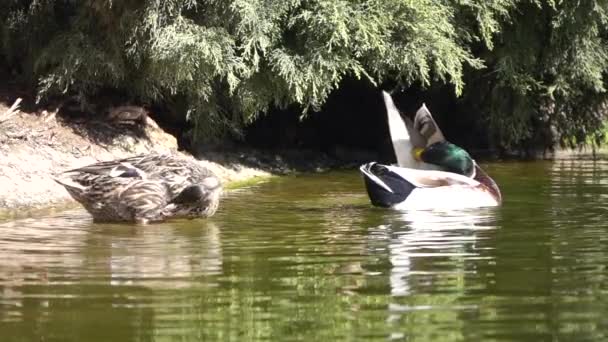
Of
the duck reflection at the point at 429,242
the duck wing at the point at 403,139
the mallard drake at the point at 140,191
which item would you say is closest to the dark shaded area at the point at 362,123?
the duck wing at the point at 403,139

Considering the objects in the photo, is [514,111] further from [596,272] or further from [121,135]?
[596,272]

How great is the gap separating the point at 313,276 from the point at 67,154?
6914 millimetres

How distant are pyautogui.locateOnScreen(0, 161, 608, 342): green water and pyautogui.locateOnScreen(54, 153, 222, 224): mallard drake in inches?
7.4

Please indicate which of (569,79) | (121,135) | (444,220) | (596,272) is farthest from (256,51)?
(596,272)

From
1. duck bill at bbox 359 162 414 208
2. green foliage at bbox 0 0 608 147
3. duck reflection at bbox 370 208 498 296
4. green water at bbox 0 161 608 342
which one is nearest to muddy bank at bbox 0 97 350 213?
green foliage at bbox 0 0 608 147

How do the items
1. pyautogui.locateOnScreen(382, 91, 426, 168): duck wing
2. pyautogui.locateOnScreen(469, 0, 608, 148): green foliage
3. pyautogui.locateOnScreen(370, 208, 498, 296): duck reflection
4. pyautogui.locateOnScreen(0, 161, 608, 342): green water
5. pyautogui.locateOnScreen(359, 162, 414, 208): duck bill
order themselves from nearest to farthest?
1. pyautogui.locateOnScreen(0, 161, 608, 342): green water
2. pyautogui.locateOnScreen(370, 208, 498, 296): duck reflection
3. pyautogui.locateOnScreen(359, 162, 414, 208): duck bill
4. pyautogui.locateOnScreen(382, 91, 426, 168): duck wing
5. pyautogui.locateOnScreen(469, 0, 608, 148): green foliage

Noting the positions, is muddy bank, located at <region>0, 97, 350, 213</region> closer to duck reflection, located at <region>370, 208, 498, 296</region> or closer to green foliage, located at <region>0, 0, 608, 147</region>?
green foliage, located at <region>0, 0, 608, 147</region>

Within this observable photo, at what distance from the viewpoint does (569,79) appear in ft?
57.5

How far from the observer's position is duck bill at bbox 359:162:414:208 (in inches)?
436

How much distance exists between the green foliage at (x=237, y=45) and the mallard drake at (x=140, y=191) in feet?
11.1

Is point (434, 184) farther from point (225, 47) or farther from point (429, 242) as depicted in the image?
point (225, 47)

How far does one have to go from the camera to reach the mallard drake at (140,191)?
10.1 metres

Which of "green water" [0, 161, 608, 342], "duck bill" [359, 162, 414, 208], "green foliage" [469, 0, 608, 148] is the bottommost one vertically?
"green water" [0, 161, 608, 342]

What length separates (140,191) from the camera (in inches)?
398
